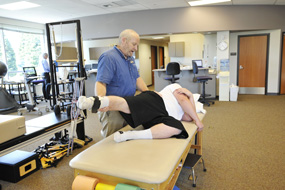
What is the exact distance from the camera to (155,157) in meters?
1.32

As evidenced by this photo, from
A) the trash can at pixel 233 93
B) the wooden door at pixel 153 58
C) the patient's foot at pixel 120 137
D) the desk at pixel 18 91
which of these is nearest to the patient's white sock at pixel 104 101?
the patient's foot at pixel 120 137

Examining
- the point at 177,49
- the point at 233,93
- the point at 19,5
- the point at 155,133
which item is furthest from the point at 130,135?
the point at 177,49

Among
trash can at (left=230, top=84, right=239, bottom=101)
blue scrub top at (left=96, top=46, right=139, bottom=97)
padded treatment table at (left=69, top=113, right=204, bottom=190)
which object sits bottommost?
trash can at (left=230, top=84, right=239, bottom=101)

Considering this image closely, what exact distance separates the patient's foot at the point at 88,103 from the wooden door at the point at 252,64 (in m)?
6.49

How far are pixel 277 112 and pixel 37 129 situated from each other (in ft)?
14.8

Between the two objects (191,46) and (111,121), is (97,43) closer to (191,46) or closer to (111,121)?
(191,46)

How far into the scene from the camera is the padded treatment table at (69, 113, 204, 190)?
1154 mm

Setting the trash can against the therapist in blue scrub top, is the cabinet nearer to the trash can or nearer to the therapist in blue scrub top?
the trash can

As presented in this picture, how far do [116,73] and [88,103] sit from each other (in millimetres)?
605

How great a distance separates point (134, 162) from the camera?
127 cm

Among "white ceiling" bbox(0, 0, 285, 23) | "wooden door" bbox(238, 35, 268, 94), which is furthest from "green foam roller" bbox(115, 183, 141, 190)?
"wooden door" bbox(238, 35, 268, 94)

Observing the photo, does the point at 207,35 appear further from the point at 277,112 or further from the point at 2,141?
the point at 2,141

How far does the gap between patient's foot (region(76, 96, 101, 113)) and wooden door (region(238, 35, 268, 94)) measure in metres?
6.49

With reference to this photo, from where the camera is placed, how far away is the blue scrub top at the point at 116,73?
1764 millimetres
